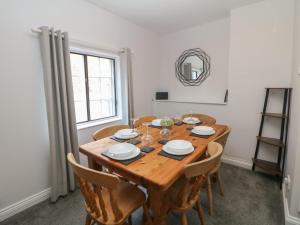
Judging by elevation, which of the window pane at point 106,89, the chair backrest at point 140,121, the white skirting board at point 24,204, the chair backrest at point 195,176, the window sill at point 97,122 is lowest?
the white skirting board at point 24,204

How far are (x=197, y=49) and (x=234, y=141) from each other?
5.99 feet

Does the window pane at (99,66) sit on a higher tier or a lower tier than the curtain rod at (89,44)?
lower

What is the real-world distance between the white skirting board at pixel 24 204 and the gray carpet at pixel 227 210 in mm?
45

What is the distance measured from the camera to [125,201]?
1227 mm

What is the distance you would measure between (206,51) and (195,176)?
2.66m

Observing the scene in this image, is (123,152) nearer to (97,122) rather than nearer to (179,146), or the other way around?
(179,146)

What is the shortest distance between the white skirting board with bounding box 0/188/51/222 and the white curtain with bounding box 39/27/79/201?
0.47ft

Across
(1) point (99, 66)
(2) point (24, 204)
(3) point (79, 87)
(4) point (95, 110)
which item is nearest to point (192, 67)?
(1) point (99, 66)

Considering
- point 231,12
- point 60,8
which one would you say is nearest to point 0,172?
point 60,8

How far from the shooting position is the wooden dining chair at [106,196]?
95cm

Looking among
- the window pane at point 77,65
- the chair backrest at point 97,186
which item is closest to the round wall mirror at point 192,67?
the window pane at point 77,65

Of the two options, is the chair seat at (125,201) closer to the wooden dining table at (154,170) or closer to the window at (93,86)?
the wooden dining table at (154,170)

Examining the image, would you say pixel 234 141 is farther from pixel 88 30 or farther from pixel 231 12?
pixel 88 30

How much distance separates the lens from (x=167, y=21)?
2947mm
